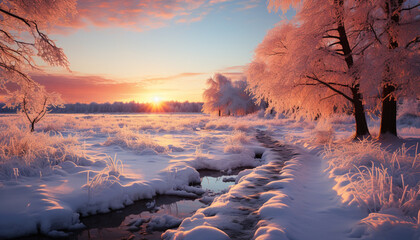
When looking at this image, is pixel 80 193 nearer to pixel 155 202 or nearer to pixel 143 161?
pixel 155 202

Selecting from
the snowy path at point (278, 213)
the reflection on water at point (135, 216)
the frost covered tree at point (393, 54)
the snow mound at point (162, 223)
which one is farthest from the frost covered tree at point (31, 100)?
the frost covered tree at point (393, 54)

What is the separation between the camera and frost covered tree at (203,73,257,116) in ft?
144

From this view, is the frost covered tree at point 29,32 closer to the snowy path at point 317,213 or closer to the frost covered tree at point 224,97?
the snowy path at point 317,213

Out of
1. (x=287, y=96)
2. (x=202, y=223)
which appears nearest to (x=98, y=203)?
(x=202, y=223)

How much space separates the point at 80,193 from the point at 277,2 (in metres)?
11.2

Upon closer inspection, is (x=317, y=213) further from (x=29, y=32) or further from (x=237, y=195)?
(x=29, y=32)

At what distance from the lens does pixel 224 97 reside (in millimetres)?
43312

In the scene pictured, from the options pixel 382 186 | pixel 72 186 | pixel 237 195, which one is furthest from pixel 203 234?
pixel 72 186

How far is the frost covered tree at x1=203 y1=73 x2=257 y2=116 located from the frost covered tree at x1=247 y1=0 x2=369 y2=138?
3181 cm

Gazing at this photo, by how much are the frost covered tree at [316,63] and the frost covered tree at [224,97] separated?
3181 centimetres

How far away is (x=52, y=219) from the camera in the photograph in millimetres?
3604

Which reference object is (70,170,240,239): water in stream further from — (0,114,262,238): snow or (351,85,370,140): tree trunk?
(351,85,370,140): tree trunk

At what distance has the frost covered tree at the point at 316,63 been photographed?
8594mm

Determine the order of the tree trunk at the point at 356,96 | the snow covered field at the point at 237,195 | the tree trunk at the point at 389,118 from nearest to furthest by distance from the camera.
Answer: the snow covered field at the point at 237,195, the tree trunk at the point at 389,118, the tree trunk at the point at 356,96
